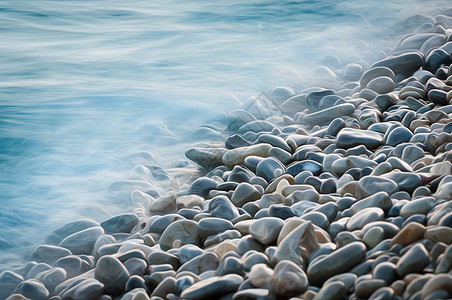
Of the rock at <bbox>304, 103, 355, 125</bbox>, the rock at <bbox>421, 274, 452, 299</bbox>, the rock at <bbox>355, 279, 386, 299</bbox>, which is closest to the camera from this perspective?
the rock at <bbox>421, 274, 452, 299</bbox>

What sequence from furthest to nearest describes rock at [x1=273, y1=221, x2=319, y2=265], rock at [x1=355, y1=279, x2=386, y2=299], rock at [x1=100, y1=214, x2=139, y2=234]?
rock at [x1=100, y1=214, x2=139, y2=234]
rock at [x1=273, y1=221, x2=319, y2=265]
rock at [x1=355, y1=279, x2=386, y2=299]

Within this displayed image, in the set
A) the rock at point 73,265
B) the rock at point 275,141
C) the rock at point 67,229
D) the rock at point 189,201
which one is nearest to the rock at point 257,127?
the rock at point 275,141

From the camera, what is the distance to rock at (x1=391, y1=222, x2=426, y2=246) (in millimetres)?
1393

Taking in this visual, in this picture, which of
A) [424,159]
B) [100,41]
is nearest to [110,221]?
[424,159]

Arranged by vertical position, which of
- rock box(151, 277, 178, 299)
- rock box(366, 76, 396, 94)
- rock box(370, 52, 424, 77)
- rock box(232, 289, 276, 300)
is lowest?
rock box(151, 277, 178, 299)

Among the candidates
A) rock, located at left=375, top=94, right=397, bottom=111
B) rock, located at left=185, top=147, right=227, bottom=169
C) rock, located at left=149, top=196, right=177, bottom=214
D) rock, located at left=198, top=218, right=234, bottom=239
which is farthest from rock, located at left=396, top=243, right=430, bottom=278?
rock, located at left=375, top=94, right=397, bottom=111

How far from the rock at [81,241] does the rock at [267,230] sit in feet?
Answer: 2.51

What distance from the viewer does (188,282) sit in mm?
1522

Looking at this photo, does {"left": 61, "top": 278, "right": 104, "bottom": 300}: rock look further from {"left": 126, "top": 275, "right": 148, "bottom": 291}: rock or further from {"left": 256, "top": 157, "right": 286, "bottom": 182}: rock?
{"left": 256, "top": 157, "right": 286, "bottom": 182}: rock

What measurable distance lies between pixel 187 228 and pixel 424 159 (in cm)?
100

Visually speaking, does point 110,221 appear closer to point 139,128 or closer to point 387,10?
point 139,128

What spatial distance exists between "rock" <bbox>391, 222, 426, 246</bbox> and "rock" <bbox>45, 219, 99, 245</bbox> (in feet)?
4.52

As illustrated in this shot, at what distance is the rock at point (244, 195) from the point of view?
82.6 inches

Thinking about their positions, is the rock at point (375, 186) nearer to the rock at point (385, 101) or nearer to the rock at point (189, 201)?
the rock at point (189, 201)
